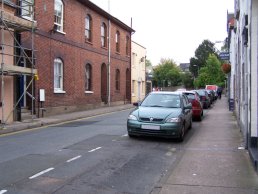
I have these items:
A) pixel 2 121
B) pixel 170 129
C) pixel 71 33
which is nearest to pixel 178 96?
pixel 170 129

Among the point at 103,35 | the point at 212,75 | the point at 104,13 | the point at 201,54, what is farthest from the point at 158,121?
the point at 201,54

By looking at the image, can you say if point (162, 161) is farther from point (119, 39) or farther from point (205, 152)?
point (119, 39)

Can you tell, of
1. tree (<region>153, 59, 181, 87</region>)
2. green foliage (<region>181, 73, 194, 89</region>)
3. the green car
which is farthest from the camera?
green foliage (<region>181, 73, 194, 89</region>)

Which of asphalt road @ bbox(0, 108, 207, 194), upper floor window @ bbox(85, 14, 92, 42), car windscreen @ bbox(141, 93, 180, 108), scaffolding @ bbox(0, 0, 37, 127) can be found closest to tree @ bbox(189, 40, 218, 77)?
upper floor window @ bbox(85, 14, 92, 42)

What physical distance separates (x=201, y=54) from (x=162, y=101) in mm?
98720

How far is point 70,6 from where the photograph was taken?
2488cm

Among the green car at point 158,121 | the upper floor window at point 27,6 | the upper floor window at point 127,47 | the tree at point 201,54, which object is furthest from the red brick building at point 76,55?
the tree at point 201,54

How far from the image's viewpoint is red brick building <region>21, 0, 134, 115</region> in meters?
21.5

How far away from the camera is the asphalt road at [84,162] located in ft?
22.4

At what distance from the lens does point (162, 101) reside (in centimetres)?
1362

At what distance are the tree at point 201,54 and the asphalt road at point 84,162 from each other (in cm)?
9766

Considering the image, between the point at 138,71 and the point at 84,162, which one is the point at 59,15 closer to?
the point at 84,162

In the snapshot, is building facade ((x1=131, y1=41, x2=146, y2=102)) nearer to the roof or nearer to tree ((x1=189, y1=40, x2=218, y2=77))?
the roof

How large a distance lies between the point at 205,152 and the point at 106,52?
22473mm
